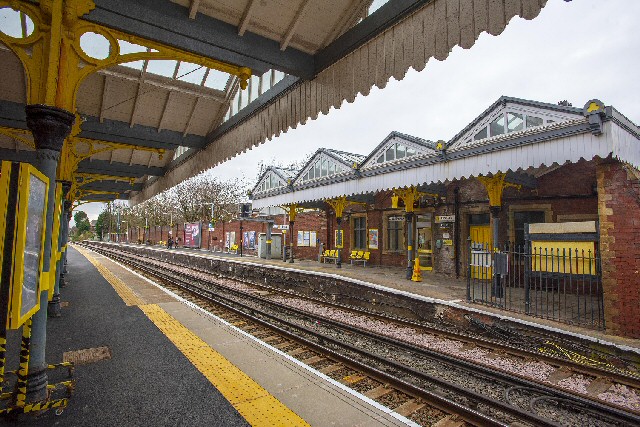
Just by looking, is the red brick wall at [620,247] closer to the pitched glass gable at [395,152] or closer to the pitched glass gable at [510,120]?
the pitched glass gable at [510,120]

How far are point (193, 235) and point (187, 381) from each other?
4055 centimetres

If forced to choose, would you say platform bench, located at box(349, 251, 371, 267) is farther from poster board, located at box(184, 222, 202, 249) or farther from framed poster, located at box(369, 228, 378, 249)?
poster board, located at box(184, 222, 202, 249)

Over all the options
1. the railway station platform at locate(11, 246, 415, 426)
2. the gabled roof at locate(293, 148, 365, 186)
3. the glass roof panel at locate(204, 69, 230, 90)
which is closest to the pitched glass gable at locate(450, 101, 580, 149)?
the gabled roof at locate(293, 148, 365, 186)

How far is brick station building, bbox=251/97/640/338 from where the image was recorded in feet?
23.1

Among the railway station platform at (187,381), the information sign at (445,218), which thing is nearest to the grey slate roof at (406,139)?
the information sign at (445,218)

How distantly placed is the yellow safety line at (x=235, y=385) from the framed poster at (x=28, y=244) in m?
1.95

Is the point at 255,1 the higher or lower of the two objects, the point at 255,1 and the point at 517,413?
the higher

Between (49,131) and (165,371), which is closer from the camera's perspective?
(49,131)

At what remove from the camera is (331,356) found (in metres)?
5.73

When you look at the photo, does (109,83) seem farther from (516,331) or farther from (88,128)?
(516,331)

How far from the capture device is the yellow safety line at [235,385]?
301 cm

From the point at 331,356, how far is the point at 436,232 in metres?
11.0

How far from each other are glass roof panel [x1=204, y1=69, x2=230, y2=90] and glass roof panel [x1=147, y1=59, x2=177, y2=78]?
2.12 feet

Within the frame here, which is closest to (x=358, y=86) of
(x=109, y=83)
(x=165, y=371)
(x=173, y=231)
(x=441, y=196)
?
(x=165, y=371)
